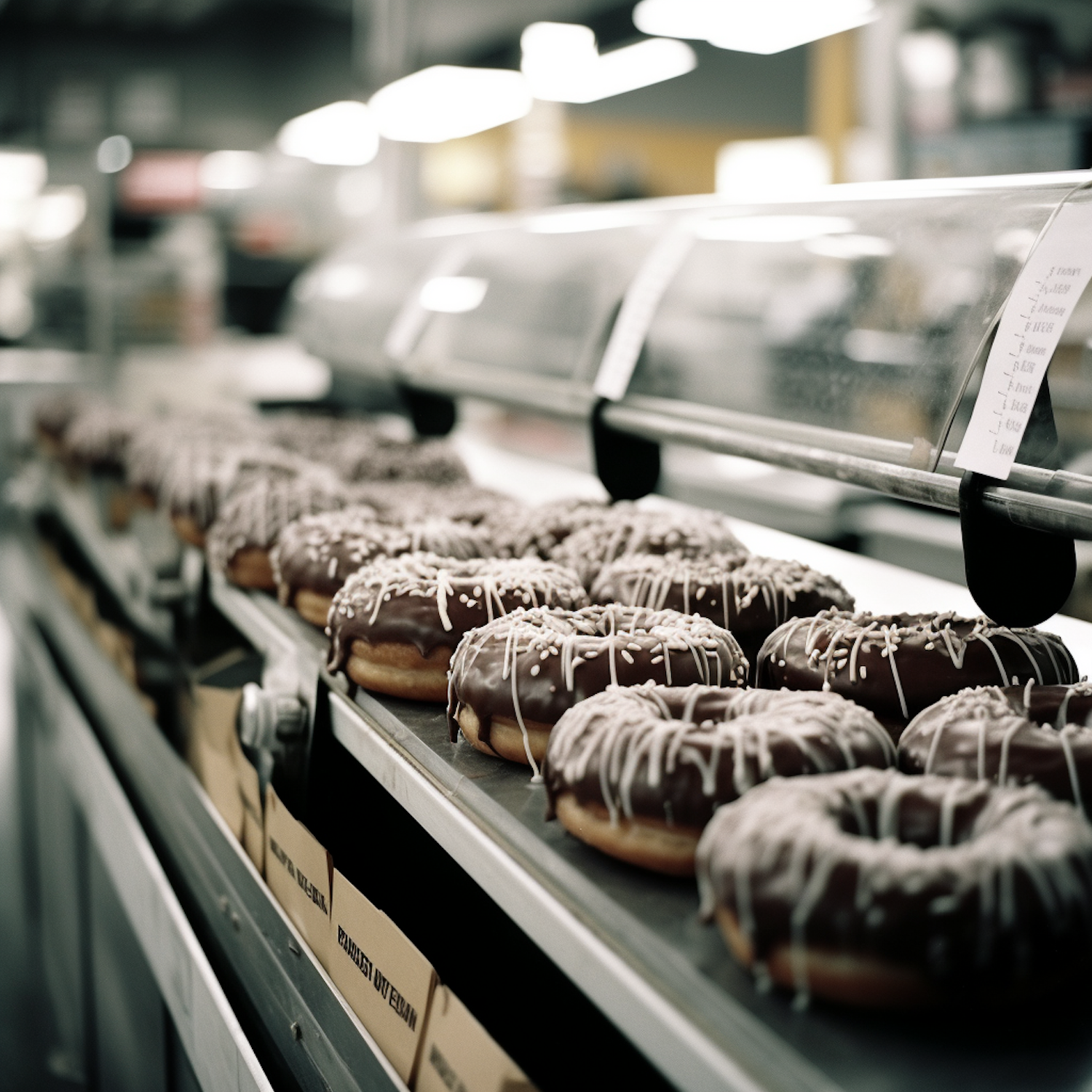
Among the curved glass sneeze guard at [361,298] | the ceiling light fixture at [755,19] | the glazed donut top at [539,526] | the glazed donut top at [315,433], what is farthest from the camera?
the ceiling light fixture at [755,19]

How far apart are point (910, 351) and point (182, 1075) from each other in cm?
168

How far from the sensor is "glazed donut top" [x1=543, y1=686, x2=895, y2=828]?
103 centimetres

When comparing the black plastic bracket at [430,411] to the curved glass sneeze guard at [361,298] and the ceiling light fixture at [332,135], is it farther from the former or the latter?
the ceiling light fixture at [332,135]

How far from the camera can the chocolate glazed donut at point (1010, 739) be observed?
102 cm

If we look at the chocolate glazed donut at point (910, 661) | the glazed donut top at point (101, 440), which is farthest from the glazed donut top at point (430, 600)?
the glazed donut top at point (101, 440)

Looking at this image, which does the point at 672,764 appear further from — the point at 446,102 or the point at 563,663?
the point at 446,102

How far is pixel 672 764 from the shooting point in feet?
3.43

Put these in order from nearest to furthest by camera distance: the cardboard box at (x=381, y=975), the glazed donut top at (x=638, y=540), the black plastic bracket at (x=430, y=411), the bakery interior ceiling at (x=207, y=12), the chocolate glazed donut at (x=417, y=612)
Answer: the cardboard box at (x=381, y=975), the chocolate glazed donut at (x=417, y=612), the glazed donut top at (x=638, y=540), the black plastic bracket at (x=430, y=411), the bakery interior ceiling at (x=207, y=12)

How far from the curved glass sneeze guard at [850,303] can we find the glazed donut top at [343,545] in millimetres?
537

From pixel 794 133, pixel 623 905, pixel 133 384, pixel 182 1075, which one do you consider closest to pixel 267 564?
pixel 182 1075

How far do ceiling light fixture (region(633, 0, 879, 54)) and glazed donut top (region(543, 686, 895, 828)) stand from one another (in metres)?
3.09

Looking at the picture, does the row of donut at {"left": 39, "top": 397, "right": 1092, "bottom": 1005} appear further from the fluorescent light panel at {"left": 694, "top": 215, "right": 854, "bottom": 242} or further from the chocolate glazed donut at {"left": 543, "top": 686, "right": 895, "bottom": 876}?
the fluorescent light panel at {"left": 694, "top": 215, "right": 854, "bottom": 242}

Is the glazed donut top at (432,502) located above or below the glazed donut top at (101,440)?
below

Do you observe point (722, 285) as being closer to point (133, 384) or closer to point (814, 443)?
point (814, 443)
